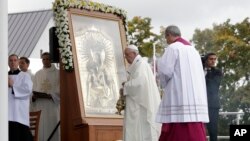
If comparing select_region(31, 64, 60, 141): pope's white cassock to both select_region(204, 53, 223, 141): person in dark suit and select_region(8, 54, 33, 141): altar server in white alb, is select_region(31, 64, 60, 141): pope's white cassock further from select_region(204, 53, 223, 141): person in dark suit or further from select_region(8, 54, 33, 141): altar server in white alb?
select_region(204, 53, 223, 141): person in dark suit

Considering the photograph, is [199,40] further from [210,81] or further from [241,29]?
[210,81]

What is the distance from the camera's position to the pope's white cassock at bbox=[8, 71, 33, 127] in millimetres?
11727

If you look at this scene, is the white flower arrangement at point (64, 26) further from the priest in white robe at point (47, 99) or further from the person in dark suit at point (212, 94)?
the person in dark suit at point (212, 94)

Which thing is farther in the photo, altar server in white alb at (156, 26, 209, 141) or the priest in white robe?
the priest in white robe

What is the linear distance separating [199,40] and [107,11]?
15.2 m

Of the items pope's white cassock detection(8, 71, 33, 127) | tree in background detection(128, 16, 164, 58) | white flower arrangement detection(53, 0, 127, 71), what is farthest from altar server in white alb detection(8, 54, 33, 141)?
tree in background detection(128, 16, 164, 58)

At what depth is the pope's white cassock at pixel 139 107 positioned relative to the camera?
471 inches

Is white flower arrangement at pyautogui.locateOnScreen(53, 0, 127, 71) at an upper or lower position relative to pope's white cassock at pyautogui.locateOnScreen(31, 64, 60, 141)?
upper

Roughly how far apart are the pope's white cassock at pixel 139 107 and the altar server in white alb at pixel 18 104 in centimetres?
151

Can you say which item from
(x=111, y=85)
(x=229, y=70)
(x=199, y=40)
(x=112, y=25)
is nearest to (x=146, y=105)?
(x=111, y=85)

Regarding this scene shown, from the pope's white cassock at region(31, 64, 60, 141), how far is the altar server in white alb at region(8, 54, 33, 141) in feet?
5.15
